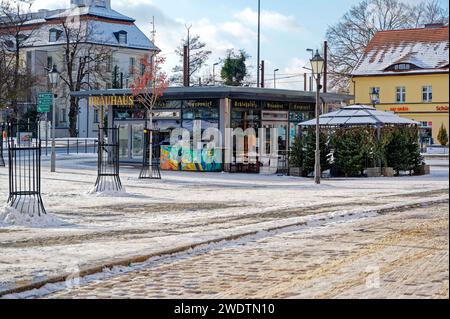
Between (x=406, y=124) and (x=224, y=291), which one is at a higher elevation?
(x=406, y=124)

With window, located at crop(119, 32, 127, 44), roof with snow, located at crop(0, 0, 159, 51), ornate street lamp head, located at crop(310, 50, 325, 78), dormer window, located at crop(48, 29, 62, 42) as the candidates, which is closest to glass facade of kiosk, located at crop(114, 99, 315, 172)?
roof with snow, located at crop(0, 0, 159, 51)

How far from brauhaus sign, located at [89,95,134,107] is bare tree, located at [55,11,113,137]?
13.8 metres

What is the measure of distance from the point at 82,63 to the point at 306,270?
49894mm

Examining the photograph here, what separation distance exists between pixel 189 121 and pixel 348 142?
793 cm

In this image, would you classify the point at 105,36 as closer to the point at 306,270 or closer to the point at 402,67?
the point at 402,67

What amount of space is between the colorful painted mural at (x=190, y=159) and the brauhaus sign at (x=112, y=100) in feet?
10.9

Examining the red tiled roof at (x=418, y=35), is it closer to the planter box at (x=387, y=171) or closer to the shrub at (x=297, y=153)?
the shrub at (x=297, y=153)

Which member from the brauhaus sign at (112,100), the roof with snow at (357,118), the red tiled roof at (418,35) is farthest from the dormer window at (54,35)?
the roof with snow at (357,118)

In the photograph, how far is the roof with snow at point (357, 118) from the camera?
33.3 meters

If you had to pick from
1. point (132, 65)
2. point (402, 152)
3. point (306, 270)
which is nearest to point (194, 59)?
point (132, 65)

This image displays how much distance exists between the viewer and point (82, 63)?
2261 inches
